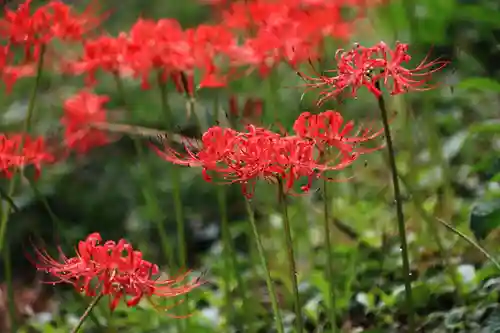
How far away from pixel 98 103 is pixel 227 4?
307 mm

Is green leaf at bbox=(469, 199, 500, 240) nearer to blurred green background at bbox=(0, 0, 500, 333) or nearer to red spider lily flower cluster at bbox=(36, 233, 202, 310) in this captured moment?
blurred green background at bbox=(0, 0, 500, 333)

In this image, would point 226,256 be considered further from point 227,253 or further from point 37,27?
point 37,27

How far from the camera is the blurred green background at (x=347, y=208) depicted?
145 centimetres

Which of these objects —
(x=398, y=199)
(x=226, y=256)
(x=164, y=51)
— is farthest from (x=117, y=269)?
(x=226, y=256)

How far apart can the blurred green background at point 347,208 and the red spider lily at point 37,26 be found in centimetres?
24

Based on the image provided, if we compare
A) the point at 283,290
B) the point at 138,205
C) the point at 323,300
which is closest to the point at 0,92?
the point at 138,205

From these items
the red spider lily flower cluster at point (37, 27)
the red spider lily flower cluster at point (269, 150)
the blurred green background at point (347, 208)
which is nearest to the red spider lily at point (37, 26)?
the red spider lily flower cluster at point (37, 27)

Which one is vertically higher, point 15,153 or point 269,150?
point 269,150

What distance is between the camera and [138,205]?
7.51 ft

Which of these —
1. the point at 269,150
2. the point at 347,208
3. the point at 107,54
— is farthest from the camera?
the point at 347,208

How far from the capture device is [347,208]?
196 cm

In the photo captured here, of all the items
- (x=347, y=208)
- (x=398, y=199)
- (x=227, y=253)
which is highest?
(x=398, y=199)

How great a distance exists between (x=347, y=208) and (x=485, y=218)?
2.76 ft

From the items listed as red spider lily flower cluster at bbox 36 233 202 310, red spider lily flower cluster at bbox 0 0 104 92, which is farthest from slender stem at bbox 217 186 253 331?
red spider lily flower cluster at bbox 36 233 202 310
